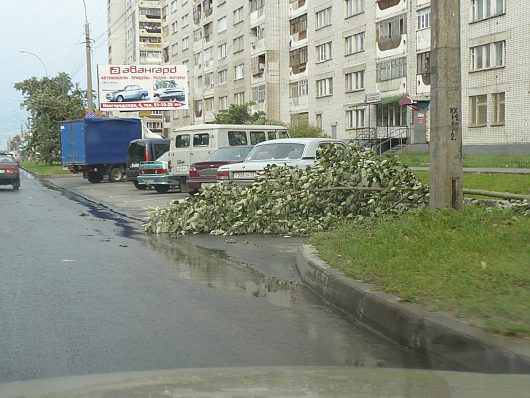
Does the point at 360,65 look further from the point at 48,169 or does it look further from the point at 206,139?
the point at 48,169

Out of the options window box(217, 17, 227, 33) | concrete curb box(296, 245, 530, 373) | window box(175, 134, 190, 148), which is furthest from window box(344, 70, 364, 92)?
concrete curb box(296, 245, 530, 373)

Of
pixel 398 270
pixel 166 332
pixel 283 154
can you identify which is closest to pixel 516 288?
pixel 398 270

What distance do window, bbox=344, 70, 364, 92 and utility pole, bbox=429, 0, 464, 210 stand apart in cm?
3562

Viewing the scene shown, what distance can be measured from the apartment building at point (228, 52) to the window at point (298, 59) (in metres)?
1.26

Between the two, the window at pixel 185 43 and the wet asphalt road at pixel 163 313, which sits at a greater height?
the window at pixel 185 43

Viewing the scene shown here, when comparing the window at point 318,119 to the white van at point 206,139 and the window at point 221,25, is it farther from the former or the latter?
the white van at point 206,139

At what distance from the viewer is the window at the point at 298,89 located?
170 ft

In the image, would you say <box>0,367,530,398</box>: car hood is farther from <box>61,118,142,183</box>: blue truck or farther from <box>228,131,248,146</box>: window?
<box>61,118,142,183</box>: blue truck

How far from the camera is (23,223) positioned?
14.7m

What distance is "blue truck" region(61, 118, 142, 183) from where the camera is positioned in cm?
3331

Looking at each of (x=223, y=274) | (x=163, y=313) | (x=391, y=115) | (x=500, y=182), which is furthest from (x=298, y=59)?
(x=163, y=313)

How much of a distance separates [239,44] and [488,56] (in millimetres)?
33489

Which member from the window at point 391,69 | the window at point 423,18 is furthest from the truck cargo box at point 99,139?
the window at point 423,18

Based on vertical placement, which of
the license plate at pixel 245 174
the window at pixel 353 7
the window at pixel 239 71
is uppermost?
the window at pixel 353 7
